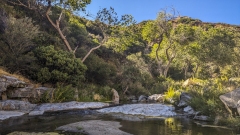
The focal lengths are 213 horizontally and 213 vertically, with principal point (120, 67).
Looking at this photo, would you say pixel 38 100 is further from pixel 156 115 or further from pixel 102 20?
pixel 102 20

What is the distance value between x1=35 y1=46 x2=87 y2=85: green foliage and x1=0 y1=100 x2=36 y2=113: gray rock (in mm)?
3265

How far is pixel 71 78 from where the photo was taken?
1767cm

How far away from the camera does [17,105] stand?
12.4 meters

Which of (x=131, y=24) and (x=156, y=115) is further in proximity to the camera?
(x=131, y=24)

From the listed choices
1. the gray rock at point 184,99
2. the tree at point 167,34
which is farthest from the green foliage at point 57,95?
the tree at point 167,34

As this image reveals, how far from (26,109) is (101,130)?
268 inches

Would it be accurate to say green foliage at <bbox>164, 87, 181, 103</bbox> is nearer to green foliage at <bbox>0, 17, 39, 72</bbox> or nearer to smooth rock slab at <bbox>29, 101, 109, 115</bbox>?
smooth rock slab at <bbox>29, 101, 109, 115</bbox>

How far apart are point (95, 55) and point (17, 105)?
16.9 m

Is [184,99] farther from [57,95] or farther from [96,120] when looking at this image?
[57,95]

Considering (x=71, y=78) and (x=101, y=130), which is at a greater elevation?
Result: (x=71, y=78)

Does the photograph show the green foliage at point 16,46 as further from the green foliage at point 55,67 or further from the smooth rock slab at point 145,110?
the smooth rock slab at point 145,110

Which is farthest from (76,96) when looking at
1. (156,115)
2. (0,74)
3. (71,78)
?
(156,115)

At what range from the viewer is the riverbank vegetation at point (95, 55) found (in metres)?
15.5

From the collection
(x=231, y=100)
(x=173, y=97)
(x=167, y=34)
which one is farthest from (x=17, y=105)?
(x=167, y=34)
